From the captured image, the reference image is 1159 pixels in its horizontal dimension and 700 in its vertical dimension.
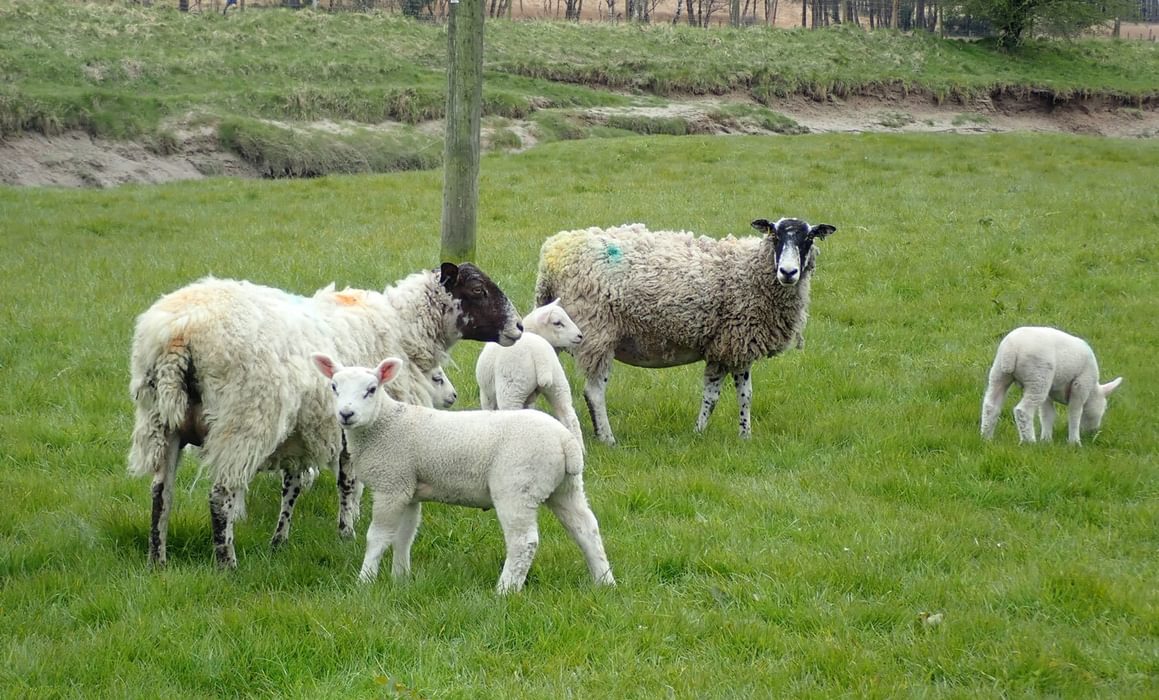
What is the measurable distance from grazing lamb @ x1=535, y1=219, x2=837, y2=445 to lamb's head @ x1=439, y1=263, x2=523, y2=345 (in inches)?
59.5

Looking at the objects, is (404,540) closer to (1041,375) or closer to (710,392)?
(710,392)

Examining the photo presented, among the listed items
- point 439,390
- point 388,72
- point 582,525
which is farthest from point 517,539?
point 388,72

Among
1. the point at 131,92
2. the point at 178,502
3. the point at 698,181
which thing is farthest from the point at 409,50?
the point at 178,502

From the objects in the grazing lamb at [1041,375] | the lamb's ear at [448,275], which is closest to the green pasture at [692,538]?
the grazing lamb at [1041,375]

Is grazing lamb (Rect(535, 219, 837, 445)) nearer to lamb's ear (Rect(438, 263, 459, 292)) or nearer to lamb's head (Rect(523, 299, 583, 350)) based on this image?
lamb's head (Rect(523, 299, 583, 350))

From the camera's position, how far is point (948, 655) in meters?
5.01

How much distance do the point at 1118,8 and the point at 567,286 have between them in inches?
1950

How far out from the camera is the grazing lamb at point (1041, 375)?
8.09m

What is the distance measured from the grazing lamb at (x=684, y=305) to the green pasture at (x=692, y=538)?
0.54 m

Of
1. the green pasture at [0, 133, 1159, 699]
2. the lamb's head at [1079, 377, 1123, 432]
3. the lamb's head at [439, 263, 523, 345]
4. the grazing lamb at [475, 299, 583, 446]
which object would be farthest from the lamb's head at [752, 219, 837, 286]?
the lamb's head at [1079, 377, 1123, 432]

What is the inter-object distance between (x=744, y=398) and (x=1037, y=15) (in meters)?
45.9

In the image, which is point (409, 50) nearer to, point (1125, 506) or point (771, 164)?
point (771, 164)

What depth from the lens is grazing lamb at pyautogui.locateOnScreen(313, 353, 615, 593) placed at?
552 cm

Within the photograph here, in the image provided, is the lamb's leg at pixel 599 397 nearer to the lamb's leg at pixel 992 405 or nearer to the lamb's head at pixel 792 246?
the lamb's head at pixel 792 246
